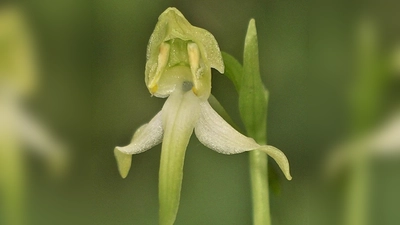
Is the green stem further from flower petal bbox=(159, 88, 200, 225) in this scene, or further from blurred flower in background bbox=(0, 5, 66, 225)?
blurred flower in background bbox=(0, 5, 66, 225)

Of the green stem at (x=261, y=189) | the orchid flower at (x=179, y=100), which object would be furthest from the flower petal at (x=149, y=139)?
the green stem at (x=261, y=189)

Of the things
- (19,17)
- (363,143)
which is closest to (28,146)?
(19,17)

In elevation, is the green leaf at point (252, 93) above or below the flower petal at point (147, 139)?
above

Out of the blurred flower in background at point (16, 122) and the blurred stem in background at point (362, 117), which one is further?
the blurred flower in background at point (16, 122)

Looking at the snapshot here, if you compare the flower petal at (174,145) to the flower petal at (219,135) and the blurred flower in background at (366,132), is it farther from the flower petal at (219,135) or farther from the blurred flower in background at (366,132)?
the blurred flower in background at (366,132)

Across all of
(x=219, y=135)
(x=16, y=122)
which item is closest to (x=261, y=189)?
(x=219, y=135)

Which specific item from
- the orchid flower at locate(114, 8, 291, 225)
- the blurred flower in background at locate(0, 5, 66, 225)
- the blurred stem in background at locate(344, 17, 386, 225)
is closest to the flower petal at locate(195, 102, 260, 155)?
the orchid flower at locate(114, 8, 291, 225)

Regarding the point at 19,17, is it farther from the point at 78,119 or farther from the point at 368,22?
the point at 368,22
